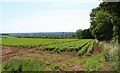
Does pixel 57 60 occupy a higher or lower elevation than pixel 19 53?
higher

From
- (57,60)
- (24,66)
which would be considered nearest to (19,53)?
(57,60)

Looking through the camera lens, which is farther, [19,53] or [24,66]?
[19,53]

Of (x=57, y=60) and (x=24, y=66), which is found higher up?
(x=24, y=66)

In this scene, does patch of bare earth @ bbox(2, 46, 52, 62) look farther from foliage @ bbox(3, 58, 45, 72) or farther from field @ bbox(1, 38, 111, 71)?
foliage @ bbox(3, 58, 45, 72)

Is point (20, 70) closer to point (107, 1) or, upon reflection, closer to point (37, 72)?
point (37, 72)

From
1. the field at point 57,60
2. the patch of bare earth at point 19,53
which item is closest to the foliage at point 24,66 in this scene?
the field at point 57,60

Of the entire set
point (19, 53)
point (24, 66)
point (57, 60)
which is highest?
point (24, 66)

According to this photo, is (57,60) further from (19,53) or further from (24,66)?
(19,53)

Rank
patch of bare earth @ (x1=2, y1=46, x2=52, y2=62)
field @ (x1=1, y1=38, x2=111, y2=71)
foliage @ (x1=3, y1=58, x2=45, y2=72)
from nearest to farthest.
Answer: foliage @ (x1=3, y1=58, x2=45, y2=72) < field @ (x1=1, y1=38, x2=111, y2=71) < patch of bare earth @ (x1=2, y1=46, x2=52, y2=62)

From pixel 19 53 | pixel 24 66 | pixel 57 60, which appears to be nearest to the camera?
pixel 24 66

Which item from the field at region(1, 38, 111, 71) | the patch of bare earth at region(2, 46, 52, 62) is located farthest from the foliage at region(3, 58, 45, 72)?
the patch of bare earth at region(2, 46, 52, 62)

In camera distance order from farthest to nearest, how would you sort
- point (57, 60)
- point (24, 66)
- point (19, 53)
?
point (19, 53) → point (57, 60) → point (24, 66)

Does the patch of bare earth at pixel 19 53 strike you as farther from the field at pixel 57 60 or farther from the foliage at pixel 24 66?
the foliage at pixel 24 66

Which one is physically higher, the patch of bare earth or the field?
the field
